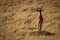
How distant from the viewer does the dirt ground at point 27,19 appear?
2.08m

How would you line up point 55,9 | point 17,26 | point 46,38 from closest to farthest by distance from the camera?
point 46,38 < point 17,26 < point 55,9

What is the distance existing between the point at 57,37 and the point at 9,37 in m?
0.53

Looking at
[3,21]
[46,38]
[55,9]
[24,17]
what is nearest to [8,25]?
[3,21]

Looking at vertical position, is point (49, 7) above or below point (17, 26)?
above

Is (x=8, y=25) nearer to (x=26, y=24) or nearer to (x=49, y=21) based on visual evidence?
(x=26, y=24)

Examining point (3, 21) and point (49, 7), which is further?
point (49, 7)

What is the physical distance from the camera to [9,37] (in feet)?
6.73

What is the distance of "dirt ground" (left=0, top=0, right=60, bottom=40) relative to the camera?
81.8 inches

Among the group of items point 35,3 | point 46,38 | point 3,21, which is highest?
point 35,3

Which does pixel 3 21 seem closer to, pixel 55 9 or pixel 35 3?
pixel 35 3

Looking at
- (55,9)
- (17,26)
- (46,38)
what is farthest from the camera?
(55,9)

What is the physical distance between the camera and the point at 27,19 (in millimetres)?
2311

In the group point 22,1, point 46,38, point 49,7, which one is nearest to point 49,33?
point 46,38

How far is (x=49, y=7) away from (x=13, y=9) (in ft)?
1.56
